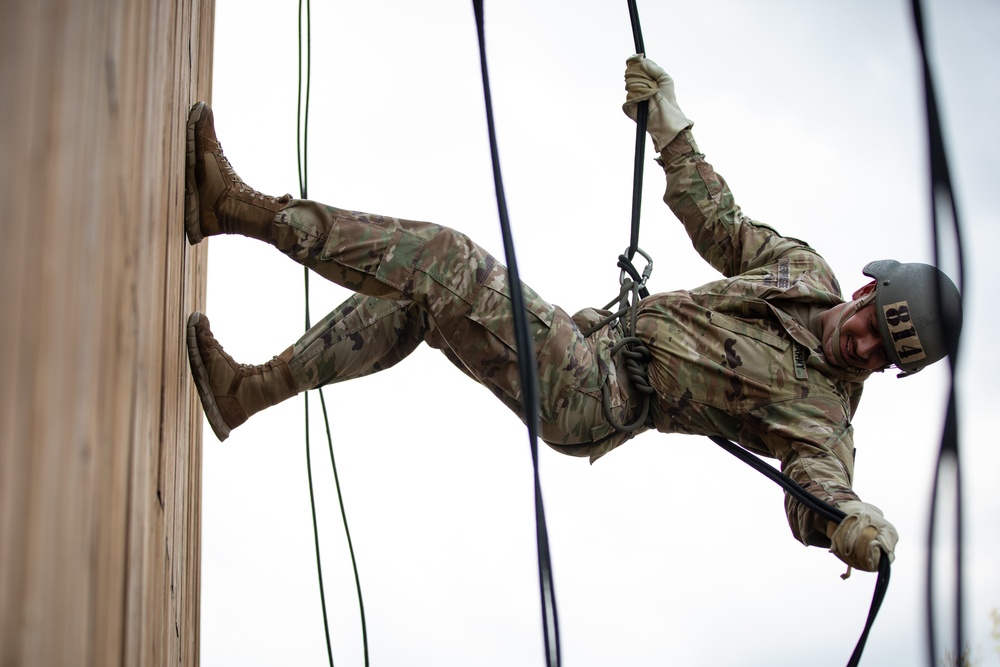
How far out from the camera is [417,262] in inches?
89.6

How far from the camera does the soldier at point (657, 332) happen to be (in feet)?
7.45

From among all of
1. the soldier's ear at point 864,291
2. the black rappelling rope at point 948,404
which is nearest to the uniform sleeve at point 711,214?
the soldier's ear at point 864,291

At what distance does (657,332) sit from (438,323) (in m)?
0.59

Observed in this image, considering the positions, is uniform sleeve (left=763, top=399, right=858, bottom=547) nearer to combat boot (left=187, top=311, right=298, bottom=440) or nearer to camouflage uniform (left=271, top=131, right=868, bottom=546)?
camouflage uniform (left=271, top=131, right=868, bottom=546)

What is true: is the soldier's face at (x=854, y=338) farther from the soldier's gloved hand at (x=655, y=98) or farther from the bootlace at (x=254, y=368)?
the bootlace at (x=254, y=368)

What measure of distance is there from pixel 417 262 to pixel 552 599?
0.98 m

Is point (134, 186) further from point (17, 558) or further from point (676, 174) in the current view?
point (676, 174)

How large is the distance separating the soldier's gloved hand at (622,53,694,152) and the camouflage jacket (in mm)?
421

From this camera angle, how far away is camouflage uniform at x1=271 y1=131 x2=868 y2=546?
89.9 inches

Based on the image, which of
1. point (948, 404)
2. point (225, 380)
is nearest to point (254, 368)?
point (225, 380)

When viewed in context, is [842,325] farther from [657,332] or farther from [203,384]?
[203,384]

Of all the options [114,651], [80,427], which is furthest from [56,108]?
[114,651]

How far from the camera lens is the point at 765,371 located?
2.60 m

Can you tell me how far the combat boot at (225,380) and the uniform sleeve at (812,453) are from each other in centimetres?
118
